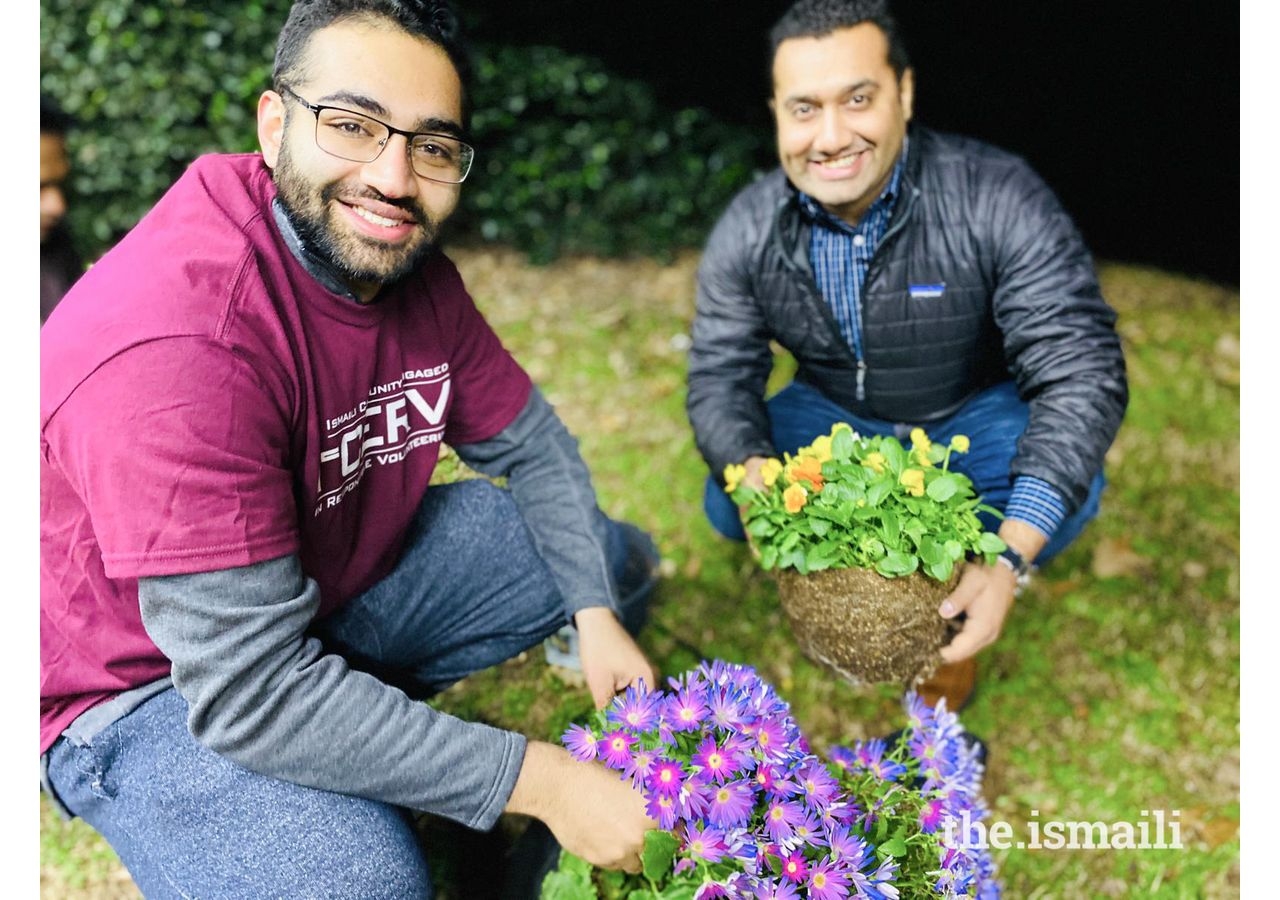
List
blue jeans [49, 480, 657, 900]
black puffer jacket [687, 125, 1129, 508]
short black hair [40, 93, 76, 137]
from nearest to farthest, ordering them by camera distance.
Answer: blue jeans [49, 480, 657, 900]
black puffer jacket [687, 125, 1129, 508]
short black hair [40, 93, 76, 137]

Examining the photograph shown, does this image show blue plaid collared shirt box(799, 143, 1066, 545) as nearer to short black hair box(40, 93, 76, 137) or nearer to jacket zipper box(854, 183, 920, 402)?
jacket zipper box(854, 183, 920, 402)

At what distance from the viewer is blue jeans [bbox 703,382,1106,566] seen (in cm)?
268

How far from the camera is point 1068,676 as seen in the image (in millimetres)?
3043

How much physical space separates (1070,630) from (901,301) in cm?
136

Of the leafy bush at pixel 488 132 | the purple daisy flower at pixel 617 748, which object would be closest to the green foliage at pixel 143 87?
the leafy bush at pixel 488 132

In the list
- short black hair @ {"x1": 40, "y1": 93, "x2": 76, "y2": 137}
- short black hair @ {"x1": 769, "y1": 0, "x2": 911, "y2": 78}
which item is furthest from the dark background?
short black hair @ {"x1": 769, "y1": 0, "x2": 911, "y2": 78}

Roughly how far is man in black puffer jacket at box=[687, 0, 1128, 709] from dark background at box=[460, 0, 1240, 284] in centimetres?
208

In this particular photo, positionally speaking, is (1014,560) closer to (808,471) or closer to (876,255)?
(808,471)
